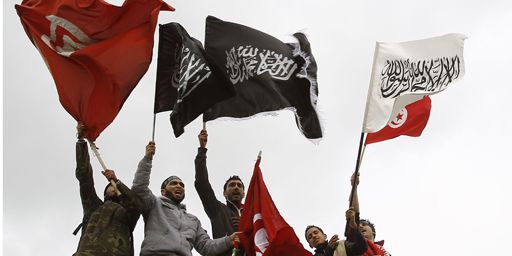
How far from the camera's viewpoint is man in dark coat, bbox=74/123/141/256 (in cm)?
948

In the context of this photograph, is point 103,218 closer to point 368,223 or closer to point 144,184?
point 144,184

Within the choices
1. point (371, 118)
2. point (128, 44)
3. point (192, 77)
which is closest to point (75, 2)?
point (128, 44)

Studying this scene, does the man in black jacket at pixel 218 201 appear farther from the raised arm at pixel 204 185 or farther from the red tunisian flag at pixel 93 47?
the red tunisian flag at pixel 93 47

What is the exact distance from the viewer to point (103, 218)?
9.70 metres

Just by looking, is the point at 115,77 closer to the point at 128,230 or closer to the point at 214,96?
the point at 214,96

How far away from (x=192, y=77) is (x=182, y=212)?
1886mm

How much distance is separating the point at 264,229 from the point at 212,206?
83cm

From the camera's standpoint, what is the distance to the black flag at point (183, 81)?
1089 cm

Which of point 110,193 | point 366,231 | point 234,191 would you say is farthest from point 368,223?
point 110,193

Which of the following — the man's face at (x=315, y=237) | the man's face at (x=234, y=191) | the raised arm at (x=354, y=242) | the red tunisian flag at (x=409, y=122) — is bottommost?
the man's face at (x=315, y=237)

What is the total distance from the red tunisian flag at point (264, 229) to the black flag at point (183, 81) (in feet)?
4.24

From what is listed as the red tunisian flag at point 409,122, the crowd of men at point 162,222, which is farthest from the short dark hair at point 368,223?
the red tunisian flag at point 409,122

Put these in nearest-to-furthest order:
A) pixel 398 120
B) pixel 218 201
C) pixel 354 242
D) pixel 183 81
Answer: pixel 354 242
pixel 218 201
pixel 183 81
pixel 398 120

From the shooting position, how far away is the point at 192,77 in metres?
11.1
